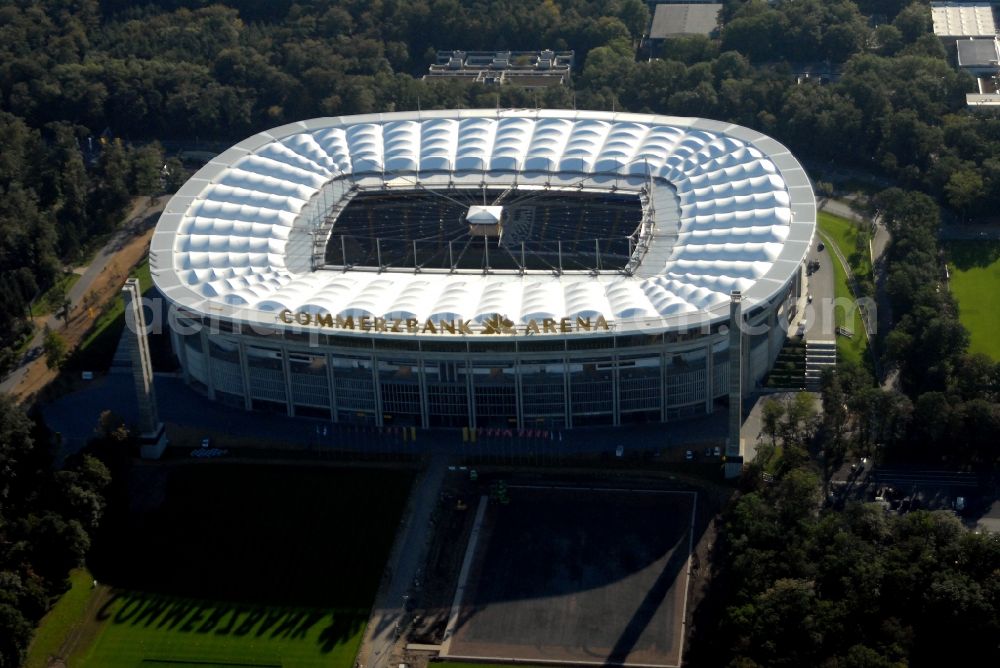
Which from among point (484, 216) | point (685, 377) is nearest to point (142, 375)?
point (484, 216)

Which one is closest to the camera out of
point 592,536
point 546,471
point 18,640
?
point 18,640

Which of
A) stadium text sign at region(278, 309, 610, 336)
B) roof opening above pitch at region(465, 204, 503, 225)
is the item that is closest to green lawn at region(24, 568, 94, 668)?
stadium text sign at region(278, 309, 610, 336)

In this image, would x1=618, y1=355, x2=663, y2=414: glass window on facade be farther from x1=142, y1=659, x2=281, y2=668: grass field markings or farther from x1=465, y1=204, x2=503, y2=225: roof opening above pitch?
x1=142, y1=659, x2=281, y2=668: grass field markings

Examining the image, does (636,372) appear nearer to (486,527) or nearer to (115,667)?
(486,527)

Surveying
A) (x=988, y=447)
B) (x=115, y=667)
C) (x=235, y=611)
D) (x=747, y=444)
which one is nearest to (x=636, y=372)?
(x=747, y=444)

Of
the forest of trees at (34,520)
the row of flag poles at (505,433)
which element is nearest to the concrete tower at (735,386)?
the row of flag poles at (505,433)

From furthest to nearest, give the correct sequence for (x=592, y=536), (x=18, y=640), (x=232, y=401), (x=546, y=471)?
(x=232, y=401)
(x=546, y=471)
(x=592, y=536)
(x=18, y=640)

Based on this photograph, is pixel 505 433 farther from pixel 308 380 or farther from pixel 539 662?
pixel 539 662

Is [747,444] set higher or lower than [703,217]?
lower

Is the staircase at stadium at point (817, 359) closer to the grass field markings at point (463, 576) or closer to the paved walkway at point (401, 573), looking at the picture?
the grass field markings at point (463, 576)
